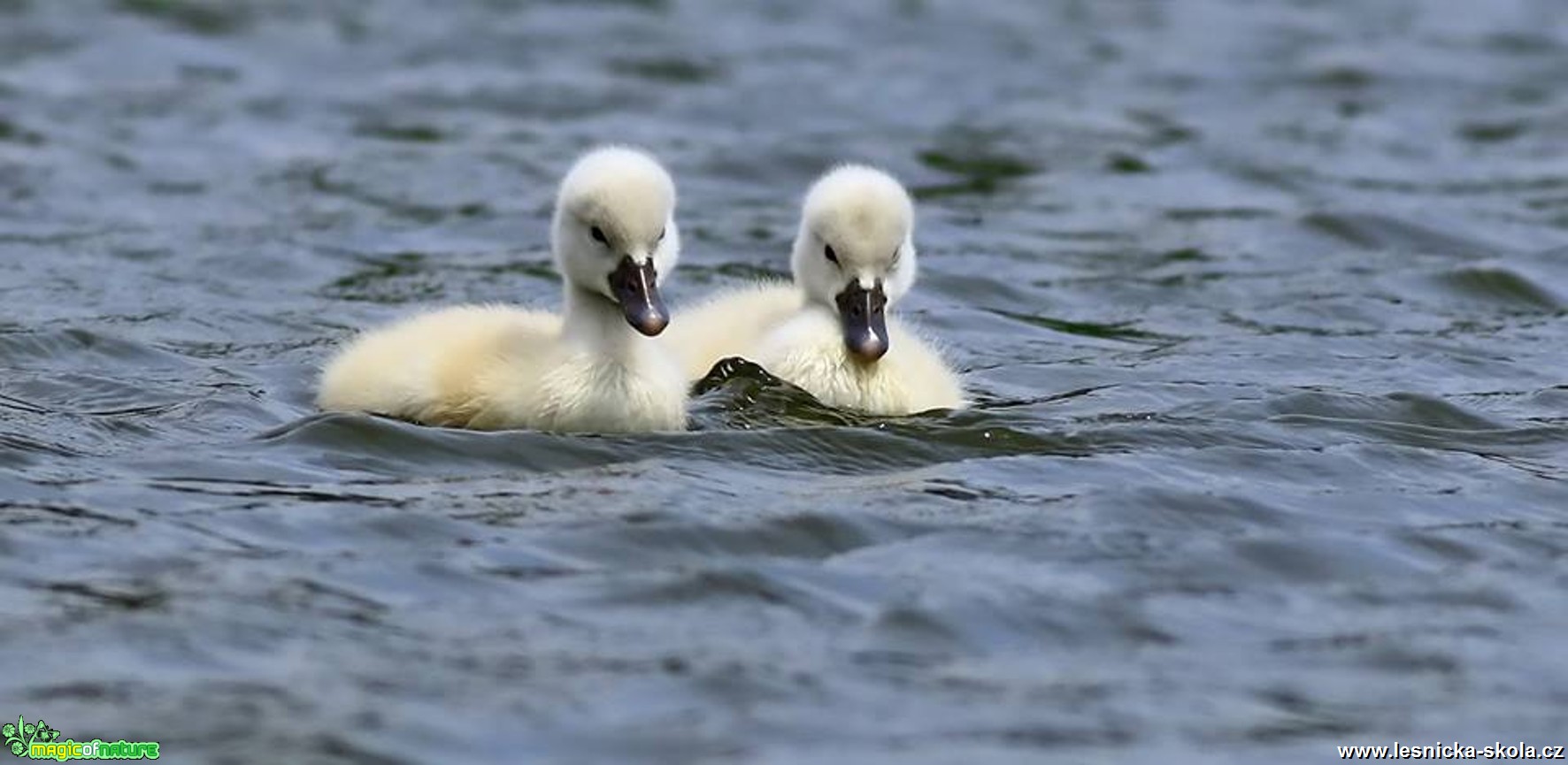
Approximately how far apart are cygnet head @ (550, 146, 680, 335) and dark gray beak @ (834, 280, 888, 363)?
0.54 metres

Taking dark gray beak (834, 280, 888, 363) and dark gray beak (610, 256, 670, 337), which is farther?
dark gray beak (834, 280, 888, 363)

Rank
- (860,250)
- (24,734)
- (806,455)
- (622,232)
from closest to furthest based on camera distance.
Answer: (24,734) → (622,232) → (806,455) → (860,250)

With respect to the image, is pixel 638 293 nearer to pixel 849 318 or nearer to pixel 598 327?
pixel 598 327

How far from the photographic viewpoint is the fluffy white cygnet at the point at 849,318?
7.82 m

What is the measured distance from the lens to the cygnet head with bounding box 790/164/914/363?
7820mm

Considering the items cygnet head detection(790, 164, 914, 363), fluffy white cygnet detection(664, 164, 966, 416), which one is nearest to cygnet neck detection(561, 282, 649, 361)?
fluffy white cygnet detection(664, 164, 966, 416)

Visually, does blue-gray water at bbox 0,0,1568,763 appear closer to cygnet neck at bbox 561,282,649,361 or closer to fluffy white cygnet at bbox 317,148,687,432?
fluffy white cygnet at bbox 317,148,687,432

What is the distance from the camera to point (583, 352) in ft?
24.7

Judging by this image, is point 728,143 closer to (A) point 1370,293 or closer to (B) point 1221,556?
(A) point 1370,293

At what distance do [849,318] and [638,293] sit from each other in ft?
2.31

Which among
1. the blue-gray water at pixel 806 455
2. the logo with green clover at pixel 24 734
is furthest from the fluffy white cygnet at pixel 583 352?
the logo with green clover at pixel 24 734

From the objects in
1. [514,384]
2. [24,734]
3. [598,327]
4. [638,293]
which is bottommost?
[24,734]

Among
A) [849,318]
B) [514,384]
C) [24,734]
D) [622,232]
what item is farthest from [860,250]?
[24,734]

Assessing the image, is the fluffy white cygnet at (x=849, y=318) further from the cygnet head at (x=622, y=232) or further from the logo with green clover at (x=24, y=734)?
the logo with green clover at (x=24, y=734)
